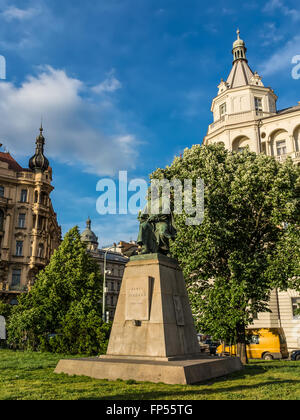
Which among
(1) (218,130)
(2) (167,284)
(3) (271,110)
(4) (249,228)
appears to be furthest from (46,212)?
(2) (167,284)

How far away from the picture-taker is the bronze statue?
1436 centimetres

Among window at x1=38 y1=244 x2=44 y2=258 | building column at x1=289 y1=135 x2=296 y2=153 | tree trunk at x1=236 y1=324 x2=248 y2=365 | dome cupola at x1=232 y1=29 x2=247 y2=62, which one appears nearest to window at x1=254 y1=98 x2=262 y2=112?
building column at x1=289 y1=135 x2=296 y2=153

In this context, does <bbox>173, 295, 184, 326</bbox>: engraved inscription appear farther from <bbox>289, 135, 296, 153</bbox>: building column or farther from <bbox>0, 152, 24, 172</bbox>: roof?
<bbox>0, 152, 24, 172</bbox>: roof

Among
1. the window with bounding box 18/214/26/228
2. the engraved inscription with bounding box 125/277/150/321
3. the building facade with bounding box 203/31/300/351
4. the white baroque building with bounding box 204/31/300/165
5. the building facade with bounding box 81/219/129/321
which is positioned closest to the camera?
the engraved inscription with bounding box 125/277/150/321

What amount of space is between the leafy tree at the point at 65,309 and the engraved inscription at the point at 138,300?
329 inches

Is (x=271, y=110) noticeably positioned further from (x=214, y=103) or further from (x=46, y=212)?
(x=46, y=212)

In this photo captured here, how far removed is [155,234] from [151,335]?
4.10 m

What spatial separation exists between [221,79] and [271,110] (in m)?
7.46

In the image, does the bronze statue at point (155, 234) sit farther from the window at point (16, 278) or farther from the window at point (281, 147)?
the window at point (16, 278)

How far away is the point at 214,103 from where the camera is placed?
45.4 meters

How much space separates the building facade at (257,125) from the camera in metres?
34.5

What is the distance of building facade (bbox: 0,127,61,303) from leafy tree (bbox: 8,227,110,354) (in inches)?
Result: 639

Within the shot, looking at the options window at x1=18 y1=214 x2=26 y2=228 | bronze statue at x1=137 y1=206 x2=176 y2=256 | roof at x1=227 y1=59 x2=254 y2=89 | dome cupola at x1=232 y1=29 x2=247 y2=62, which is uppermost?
dome cupola at x1=232 y1=29 x2=247 y2=62

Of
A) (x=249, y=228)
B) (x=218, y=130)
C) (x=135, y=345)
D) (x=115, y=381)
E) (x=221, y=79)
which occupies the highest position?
(x=221, y=79)
